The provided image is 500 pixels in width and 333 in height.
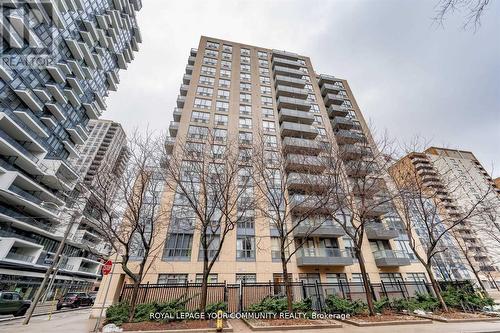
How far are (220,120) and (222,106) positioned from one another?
2.89m

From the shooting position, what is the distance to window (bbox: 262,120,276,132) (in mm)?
30611

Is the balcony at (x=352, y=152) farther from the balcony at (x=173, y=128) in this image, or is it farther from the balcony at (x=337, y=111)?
the balcony at (x=337, y=111)

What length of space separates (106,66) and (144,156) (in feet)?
153

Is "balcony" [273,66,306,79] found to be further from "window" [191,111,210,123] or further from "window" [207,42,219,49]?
"window" [191,111,210,123]

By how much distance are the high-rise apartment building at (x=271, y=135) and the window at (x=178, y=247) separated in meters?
0.09

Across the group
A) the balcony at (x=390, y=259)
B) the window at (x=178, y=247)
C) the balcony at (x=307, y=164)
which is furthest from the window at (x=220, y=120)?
the balcony at (x=390, y=259)

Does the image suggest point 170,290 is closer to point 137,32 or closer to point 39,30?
point 39,30

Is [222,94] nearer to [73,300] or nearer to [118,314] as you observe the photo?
[118,314]

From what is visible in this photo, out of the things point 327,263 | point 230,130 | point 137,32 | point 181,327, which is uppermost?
point 137,32

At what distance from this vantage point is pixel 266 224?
2211 cm

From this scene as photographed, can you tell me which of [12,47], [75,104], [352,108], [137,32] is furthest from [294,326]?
[137,32]

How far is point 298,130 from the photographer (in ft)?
98.4

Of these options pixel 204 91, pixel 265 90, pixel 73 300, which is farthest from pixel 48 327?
pixel 265 90

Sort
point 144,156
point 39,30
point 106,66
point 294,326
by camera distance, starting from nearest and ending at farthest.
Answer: point 294,326
point 144,156
point 39,30
point 106,66
